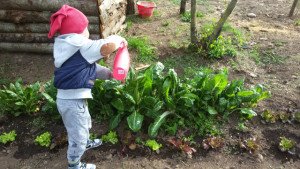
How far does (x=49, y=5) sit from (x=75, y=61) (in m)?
3.22

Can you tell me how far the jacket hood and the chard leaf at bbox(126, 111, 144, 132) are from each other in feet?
4.55

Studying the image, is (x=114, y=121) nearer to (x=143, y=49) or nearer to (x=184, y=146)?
(x=184, y=146)

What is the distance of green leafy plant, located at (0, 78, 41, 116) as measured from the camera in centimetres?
379

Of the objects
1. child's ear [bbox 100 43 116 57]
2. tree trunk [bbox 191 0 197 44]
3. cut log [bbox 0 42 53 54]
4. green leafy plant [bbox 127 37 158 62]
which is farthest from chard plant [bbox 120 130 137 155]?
cut log [bbox 0 42 53 54]

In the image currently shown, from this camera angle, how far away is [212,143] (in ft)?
11.2

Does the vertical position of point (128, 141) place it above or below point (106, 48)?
below

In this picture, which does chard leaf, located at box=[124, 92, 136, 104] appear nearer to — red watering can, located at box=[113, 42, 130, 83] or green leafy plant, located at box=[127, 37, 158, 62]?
red watering can, located at box=[113, 42, 130, 83]

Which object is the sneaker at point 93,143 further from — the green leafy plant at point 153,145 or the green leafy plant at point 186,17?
the green leafy plant at point 186,17

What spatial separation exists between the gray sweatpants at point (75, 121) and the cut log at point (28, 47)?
3278mm

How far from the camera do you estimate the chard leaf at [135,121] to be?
3376 mm

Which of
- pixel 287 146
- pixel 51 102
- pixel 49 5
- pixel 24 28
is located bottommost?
pixel 287 146

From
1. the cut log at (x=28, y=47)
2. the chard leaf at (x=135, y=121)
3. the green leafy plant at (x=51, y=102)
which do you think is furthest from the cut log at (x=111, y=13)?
the chard leaf at (x=135, y=121)

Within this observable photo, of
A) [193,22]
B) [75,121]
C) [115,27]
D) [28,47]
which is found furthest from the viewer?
[115,27]

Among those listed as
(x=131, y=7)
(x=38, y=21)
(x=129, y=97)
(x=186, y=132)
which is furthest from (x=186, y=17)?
(x=129, y=97)
